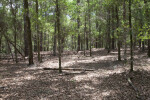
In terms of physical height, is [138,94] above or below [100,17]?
below

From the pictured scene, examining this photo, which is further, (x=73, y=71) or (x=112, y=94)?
(x=73, y=71)

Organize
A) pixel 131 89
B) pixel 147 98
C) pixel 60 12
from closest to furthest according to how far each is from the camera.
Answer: pixel 147 98
pixel 131 89
pixel 60 12

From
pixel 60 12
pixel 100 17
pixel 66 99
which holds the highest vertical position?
pixel 100 17

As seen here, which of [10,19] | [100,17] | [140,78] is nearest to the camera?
[140,78]

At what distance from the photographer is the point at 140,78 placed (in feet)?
26.3

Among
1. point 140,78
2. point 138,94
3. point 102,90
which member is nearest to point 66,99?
point 102,90

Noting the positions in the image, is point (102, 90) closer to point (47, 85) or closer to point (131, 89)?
point (131, 89)

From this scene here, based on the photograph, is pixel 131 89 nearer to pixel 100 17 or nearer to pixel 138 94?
pixel 138 94

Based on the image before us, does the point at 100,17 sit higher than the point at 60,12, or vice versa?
the point at 100,17

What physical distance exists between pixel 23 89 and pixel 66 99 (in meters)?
2.96

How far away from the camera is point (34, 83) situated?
855cm

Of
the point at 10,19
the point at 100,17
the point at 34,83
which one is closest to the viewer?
the point at 34,83

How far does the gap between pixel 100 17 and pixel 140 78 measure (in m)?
12.4

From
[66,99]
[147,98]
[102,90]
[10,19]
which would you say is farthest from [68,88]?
[10,19]
